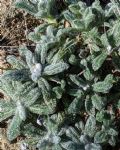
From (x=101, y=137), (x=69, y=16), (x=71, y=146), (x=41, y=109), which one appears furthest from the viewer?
(x=69, y=16)

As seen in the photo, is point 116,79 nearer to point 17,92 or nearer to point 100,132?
point 100,132

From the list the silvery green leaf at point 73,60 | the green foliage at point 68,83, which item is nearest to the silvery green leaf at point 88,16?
the green foliage at point 68,83

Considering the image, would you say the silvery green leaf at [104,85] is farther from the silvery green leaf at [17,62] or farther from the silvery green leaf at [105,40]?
the silvery green leaf at [17,62]

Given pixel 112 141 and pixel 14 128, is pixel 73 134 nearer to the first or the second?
pixel 112 141

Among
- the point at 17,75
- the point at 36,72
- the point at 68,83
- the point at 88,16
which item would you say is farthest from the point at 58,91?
the point at 88,16

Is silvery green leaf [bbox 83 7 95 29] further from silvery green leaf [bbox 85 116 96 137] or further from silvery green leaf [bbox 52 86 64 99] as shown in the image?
silvery green leaf [bbox 85 116 96 137]

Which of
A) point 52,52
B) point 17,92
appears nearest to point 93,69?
point 52,52
